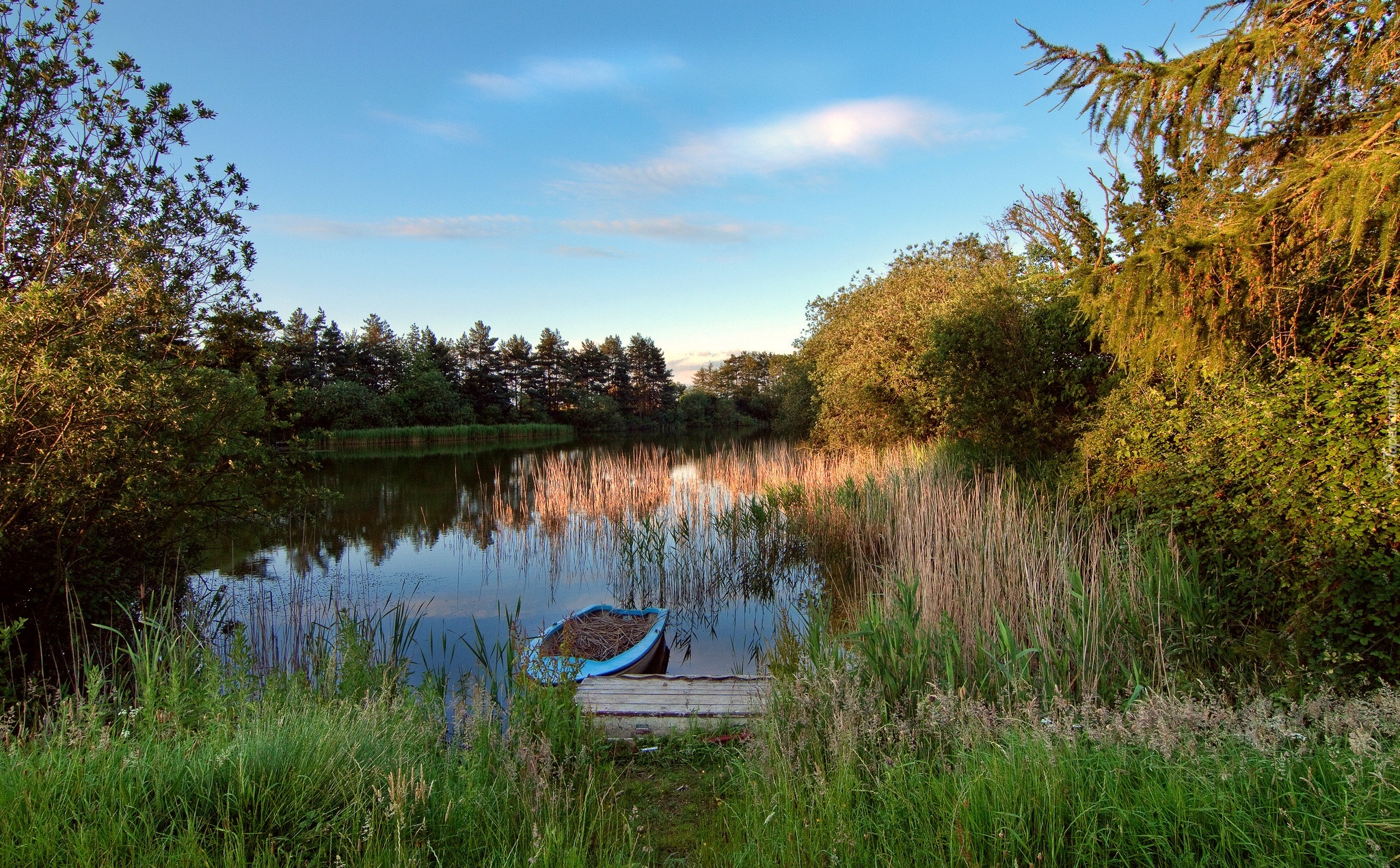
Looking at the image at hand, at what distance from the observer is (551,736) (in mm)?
3627

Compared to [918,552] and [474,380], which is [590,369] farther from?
[918,552]

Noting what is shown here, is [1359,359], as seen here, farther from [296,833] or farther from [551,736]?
[296,833]

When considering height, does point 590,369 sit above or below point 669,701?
above

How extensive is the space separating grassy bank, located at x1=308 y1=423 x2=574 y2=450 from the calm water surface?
59.8 ft

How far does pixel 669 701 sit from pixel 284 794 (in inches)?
102

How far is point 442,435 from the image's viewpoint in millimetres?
39188

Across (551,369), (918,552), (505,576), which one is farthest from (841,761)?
(551,369)

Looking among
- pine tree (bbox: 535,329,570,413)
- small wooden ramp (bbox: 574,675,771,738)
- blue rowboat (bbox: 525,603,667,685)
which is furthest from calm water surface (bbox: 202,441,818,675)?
pine tree (bbox: 535,329,570,413)

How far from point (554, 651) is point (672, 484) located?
8.35 meters

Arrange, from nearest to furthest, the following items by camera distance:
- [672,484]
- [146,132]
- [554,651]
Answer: [554,651]
[146,132]
[672,484]

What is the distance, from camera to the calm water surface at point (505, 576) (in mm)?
6891

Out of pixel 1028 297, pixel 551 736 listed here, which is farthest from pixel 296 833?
pixel 1028 297

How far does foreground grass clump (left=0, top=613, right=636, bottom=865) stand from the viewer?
6.68 feet

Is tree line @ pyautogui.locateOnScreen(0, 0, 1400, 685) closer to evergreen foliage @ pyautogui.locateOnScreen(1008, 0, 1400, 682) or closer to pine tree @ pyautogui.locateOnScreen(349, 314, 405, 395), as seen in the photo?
evergreen foliage @ pyautogui.locateOnScreen(1008, 0, 1400, 682)
